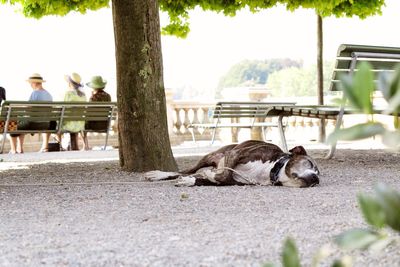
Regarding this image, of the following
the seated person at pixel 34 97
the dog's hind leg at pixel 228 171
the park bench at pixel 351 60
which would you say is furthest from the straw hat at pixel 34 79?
the dog's hind leg at pixel 228 171

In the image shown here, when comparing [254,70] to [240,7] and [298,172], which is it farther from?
[298,172]

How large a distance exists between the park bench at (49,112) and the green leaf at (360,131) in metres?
12.5

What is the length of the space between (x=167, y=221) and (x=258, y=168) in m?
2.12

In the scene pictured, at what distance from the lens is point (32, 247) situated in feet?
12.2

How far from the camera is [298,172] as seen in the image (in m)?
6.35

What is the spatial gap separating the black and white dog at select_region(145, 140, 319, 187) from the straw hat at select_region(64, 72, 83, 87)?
346 inches

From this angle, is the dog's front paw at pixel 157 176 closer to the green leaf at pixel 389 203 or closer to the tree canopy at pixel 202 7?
the green leaf at pixel 389 203

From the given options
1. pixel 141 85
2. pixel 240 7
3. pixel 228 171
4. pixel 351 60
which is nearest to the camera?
pixel 228 171

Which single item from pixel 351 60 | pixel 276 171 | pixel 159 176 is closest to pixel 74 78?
pixel 351 60

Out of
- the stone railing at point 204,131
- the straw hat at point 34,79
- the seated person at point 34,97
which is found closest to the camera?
the seated person at point 34,97

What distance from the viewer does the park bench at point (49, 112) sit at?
43.7 feet

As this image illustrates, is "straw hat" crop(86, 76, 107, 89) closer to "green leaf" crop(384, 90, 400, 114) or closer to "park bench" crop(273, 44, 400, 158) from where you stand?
"park bench" crop(273, 44, 400, 158)

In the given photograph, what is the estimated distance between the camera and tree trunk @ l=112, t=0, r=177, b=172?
7.70m

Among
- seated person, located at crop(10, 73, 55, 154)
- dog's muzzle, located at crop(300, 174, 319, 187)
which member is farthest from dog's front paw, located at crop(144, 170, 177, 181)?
seated person, located at crop(10, 73, 55, 154)
